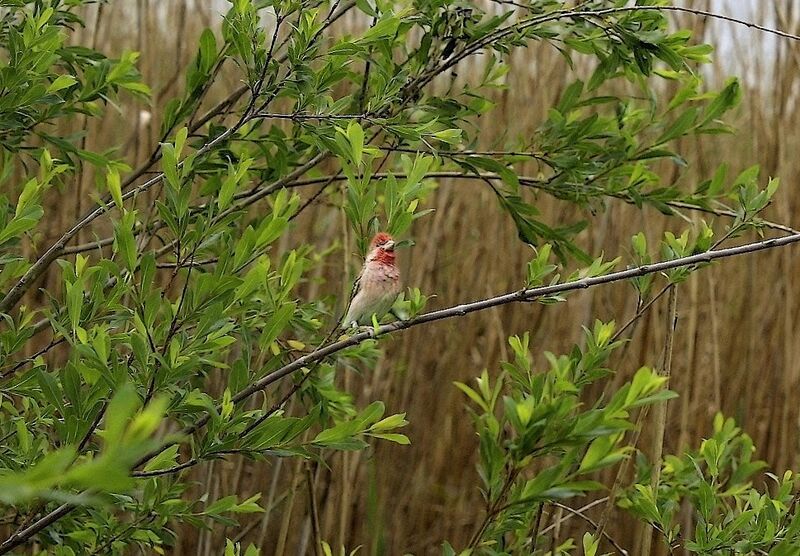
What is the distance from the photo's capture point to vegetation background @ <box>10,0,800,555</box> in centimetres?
160

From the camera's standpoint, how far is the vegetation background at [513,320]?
160 centimetres

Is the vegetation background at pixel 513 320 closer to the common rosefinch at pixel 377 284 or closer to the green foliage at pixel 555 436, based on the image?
the common rosefinch at pixel 377 284

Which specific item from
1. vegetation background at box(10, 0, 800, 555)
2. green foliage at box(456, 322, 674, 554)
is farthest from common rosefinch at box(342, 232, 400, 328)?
vegetation background at box(10, 0, 800, 555)

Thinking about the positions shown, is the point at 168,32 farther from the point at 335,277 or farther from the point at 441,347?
the point at 441,347

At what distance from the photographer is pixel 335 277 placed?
1.80 metres

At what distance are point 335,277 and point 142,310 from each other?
111 cm

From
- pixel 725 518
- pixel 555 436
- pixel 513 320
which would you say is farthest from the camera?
pixel 513 320

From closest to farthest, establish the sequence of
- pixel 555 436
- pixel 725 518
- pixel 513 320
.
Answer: pixel 555 436
pixel 725 518
pixel 513 320

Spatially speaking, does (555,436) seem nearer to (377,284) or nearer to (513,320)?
(377,284)

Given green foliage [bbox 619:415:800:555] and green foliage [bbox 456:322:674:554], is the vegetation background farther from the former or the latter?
green foliage [bbox 456:322:674:554]

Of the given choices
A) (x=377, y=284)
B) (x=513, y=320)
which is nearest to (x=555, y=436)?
(x=377, y=284)

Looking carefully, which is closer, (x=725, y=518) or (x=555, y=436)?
(x=555, y=436)

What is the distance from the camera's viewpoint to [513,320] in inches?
67.4

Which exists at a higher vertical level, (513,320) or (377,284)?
(377,284)
